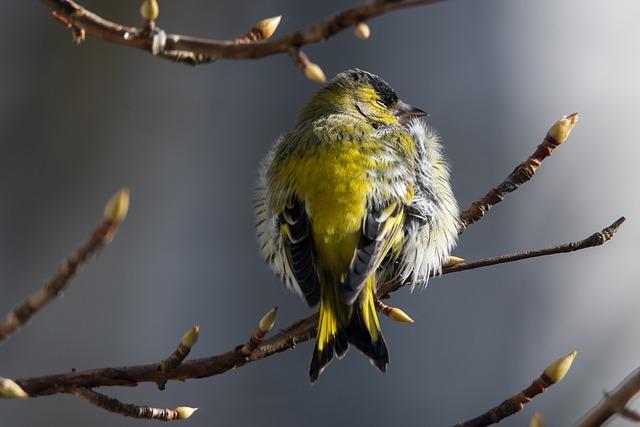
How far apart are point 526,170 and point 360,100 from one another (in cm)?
142

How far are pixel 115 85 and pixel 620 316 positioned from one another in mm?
3490

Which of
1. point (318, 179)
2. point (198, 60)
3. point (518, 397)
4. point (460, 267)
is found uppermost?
point (198, 60)

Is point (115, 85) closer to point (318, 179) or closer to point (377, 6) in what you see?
point (318, 179)

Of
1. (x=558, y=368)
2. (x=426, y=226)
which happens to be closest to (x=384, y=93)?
(x=426, y=226)

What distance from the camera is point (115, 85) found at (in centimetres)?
641

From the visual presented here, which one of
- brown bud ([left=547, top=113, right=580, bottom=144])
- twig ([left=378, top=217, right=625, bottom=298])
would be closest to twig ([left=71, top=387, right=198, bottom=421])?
twig ([left=378, top=217, right=625, bottom=298])

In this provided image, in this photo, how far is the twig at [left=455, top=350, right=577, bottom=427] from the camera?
81.3 inches

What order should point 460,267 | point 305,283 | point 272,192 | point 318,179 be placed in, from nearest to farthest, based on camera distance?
point 460,267 < point 305,283 < point 318,179 < point 272,192

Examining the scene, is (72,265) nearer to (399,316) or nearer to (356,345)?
(399,316)

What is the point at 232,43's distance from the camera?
5.95 feet

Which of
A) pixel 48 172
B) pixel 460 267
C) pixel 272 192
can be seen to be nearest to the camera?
pixel 460 267

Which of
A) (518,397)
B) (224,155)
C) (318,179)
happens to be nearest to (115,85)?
(224,155)

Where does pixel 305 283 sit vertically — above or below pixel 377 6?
below

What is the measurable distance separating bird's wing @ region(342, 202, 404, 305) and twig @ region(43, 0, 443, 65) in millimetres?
1217
